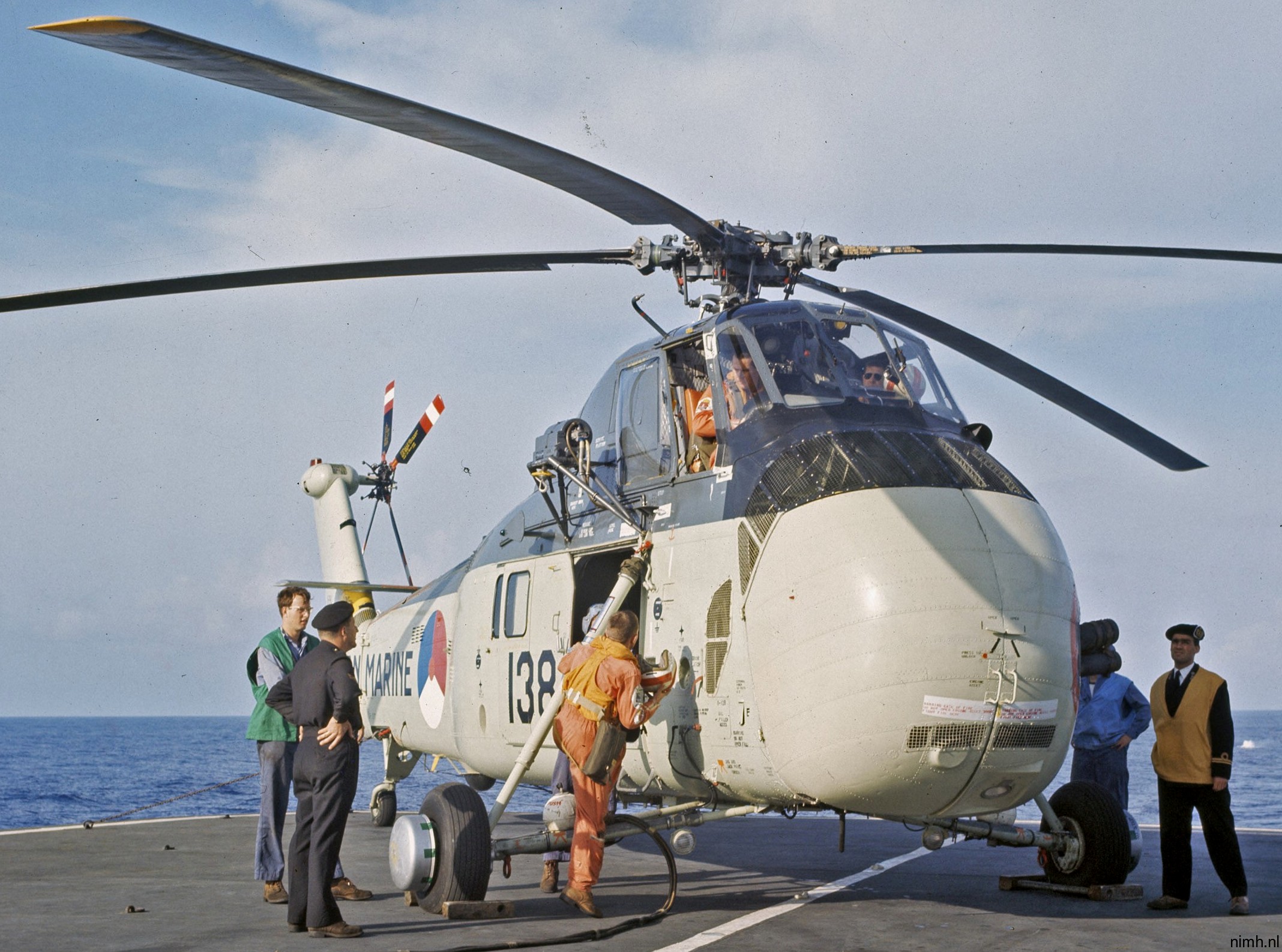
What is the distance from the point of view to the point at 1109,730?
34.3 ft

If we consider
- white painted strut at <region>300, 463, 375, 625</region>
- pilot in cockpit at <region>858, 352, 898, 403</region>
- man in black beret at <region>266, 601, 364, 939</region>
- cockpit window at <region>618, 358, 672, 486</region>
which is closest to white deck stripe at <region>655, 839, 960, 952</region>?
man in black beret at <region>266, 601, 364, 939</region>

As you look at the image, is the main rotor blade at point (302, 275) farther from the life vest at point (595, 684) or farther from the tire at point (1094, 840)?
the tire at point (1094, 840)

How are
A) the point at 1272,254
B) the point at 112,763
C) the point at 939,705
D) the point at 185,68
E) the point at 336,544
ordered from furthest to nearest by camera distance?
the point at 112,763 < the point at 336,544 < the point at 1272,254 < the point at 939,705 < the point at 185,68

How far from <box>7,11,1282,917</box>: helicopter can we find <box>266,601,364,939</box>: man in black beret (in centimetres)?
200

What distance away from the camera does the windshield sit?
7828 millimetres

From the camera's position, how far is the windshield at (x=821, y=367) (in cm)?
783

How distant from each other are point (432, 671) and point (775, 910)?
4.47 metres

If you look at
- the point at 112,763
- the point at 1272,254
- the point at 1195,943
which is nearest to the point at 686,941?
the point at 1195,943

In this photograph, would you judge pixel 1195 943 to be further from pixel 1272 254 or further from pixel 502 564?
pixel 502 564

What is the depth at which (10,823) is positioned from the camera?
34.0m

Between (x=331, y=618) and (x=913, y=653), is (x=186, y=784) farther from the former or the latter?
(x=913, y=653)

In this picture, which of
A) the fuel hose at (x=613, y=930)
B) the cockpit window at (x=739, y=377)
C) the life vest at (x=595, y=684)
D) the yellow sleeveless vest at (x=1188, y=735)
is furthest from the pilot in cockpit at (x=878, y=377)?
the fuel hose at (x=613, y=930)

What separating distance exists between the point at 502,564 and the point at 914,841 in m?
5.40

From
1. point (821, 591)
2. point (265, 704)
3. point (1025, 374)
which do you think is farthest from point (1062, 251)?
point (265, 704)
